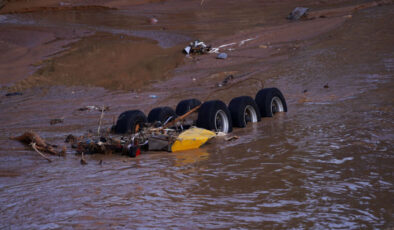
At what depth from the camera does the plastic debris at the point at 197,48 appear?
2180 centimetres

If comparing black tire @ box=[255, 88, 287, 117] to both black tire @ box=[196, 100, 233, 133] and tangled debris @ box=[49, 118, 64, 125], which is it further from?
tangled debris @ box=[49, 118, 64, 125]

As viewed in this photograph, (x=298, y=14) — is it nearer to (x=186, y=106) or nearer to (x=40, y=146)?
(x=186, y=106)

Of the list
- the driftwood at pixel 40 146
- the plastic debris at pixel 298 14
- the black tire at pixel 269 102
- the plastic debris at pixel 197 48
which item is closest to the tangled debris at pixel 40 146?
the driftwood at pixel 40 146

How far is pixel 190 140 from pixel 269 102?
3515mm

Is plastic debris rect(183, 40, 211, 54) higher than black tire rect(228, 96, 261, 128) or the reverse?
higher

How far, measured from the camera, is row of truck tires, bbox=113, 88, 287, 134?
948cm

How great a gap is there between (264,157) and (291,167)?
0.82 metres

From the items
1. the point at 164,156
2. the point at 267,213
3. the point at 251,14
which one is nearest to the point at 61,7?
the point at 251,14

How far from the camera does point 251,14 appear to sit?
30.8m

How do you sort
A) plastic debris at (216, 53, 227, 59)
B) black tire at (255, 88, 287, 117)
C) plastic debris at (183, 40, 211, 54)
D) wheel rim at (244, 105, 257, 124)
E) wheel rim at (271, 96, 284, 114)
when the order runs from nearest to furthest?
wheel rim at (244, 105, 257, 124) < black tire at (255, 88, 287, 117) < wheel rim at (271, 96, 284, 114) < plastic debris at (216, 53, 227, 59) < plastic debris at (183, 40, 211, 54)

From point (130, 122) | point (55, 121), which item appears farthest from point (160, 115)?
point (55, 121)

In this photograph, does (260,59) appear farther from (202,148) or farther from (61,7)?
(61,7)

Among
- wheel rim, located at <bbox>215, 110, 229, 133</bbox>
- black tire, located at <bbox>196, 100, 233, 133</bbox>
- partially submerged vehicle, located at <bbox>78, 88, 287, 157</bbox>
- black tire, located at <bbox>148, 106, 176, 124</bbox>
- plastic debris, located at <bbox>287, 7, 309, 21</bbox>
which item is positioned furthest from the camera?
plastic debris, located at <bbox>287, 7, 309, 21</bbox>

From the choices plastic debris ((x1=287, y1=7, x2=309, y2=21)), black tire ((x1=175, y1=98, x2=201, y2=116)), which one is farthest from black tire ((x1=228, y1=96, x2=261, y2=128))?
plastic debris ((x1=287, y1=7, x2=309, y2=21))
